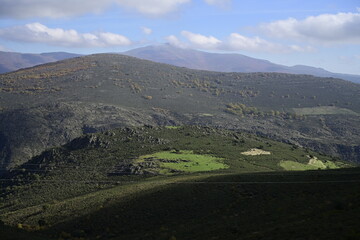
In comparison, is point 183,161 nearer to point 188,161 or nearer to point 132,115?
point 188,161

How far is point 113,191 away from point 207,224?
23.8 metres

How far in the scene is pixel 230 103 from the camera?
656ft

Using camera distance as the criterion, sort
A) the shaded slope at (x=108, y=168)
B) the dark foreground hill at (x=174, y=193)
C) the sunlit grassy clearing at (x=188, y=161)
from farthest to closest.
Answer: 1. the sunlit grassy clearing at (x=188, y=161)
2. the shaded slope at (x=108, y=168)
3. the dark foreground hill at (x=174, y=193)

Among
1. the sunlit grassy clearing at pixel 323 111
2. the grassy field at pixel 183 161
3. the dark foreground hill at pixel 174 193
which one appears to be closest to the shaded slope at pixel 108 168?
the dark foreground hill at pixel 174 193

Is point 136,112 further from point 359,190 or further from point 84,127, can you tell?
point 359,190

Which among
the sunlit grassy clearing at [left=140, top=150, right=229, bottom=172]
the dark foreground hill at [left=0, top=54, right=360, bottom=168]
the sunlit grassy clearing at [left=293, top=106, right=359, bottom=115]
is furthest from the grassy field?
the sunlit grassy clearing at [left=293, top=106, right=359, bottom=115]

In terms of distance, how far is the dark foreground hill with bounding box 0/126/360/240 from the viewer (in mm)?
28672

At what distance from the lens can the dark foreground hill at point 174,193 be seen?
28672 mm

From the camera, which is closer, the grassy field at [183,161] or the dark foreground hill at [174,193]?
the dark foreground hill at [174,193]

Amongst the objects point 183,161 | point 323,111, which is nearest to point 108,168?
point 183,161

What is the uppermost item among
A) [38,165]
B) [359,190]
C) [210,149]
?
[359,190]

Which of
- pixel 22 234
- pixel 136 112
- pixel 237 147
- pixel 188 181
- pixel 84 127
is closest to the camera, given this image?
pixel 22 234

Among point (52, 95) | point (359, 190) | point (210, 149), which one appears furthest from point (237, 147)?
point (52, 95)

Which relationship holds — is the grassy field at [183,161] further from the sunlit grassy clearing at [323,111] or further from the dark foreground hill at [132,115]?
the sunlit grassy clearing at [323,111]
